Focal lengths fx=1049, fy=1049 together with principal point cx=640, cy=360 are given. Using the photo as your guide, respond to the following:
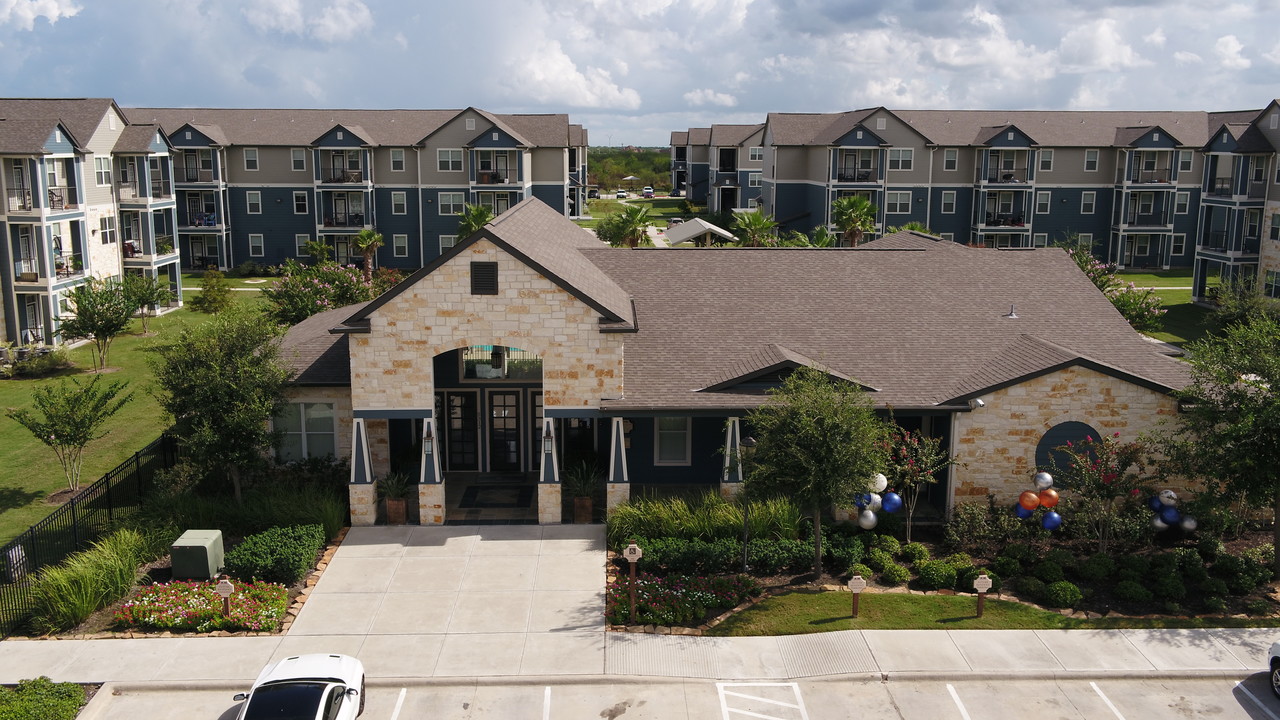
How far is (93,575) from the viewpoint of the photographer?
1995 cm

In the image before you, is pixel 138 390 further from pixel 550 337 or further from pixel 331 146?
pixel 331 146

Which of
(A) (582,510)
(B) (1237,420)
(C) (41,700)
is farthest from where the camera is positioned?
(A) (582,510)

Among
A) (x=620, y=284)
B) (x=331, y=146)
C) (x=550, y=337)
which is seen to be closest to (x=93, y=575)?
(x=550, y=337)

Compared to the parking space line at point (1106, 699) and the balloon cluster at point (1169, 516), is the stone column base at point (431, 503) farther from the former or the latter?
the balloon cluster at point (1169, 516)

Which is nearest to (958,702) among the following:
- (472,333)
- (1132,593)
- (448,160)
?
(1132,593)

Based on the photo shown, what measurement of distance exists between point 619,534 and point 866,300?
10.1 metres

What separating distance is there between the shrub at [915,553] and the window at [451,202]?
46.1 metres

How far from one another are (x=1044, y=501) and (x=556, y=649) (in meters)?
11.0

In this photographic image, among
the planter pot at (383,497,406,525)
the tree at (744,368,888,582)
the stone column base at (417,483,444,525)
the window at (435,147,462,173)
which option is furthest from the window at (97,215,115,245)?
the tree at (744,368,888,582)

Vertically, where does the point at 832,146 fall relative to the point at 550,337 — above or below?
above

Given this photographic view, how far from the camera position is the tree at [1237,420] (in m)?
20.1

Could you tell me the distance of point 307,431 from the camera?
25.6 m

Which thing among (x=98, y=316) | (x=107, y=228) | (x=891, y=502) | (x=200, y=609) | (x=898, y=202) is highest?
(x=898, y=202)

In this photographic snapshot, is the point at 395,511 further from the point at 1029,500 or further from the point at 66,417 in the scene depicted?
the point at 1029,500
